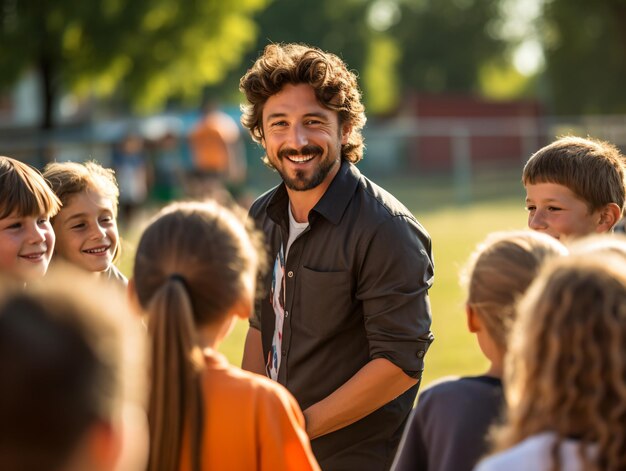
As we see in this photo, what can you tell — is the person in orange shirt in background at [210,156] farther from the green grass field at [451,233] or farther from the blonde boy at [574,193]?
the blonde boy at [574,193]

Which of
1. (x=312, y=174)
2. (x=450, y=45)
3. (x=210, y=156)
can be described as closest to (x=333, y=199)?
(x=312, y=174)

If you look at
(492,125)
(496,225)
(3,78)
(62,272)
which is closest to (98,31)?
(3,78)

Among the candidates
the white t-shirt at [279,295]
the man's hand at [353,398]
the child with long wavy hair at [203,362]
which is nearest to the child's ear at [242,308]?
the child with long wavy hair at [203,362]

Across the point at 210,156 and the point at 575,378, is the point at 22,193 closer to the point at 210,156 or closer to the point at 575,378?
the point at 575,378

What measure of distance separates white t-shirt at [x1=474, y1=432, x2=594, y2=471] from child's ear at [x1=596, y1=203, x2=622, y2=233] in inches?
95.1

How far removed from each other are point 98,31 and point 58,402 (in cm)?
2671

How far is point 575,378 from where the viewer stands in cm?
198

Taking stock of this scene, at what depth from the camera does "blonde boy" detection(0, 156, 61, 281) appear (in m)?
4.12

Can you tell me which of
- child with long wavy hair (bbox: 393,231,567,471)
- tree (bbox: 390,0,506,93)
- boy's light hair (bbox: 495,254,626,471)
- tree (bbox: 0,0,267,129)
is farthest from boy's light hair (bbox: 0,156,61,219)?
tree (bbox: 390,0,506,93)

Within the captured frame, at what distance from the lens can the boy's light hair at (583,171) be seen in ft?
13.8

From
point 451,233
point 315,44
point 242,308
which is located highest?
point 315,44

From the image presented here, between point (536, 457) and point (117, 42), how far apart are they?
87.8ft

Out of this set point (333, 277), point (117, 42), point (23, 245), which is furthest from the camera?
point (117, 42)

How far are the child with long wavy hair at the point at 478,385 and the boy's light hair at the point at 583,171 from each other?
5.12ft
